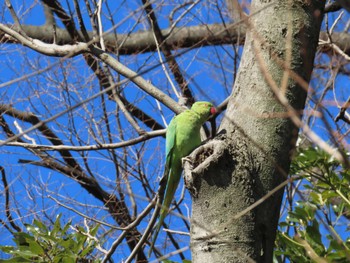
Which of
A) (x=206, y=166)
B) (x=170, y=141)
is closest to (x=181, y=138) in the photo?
(x=170, y=141)

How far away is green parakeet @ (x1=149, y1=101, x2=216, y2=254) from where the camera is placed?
3580 millimetres

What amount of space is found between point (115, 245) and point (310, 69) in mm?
1430

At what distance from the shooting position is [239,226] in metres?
2.09

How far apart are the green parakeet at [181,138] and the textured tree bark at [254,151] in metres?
1.27

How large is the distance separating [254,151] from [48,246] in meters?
1.54

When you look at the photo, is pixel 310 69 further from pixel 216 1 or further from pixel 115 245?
pixel 216 1

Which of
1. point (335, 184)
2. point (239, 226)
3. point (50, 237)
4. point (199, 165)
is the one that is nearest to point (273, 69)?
point (199, 165)

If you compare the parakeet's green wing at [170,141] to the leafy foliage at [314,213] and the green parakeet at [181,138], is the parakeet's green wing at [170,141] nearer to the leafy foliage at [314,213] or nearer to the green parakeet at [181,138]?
the green parakeet at [181,138]

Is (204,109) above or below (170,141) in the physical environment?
above

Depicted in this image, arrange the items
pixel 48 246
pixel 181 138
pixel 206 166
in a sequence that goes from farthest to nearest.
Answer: pixel 181 138 → pixel 48 246 → pixel 206 166

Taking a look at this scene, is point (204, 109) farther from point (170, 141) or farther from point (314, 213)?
point (314, 213)

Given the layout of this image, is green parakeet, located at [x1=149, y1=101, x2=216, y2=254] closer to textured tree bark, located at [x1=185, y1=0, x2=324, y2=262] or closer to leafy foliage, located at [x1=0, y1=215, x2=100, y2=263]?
leafy foliage, located at [x1=0, y1=215, x2=100, y2=263]

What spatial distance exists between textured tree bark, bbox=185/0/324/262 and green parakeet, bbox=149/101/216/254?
1270 millimetres

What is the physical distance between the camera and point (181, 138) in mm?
3631
